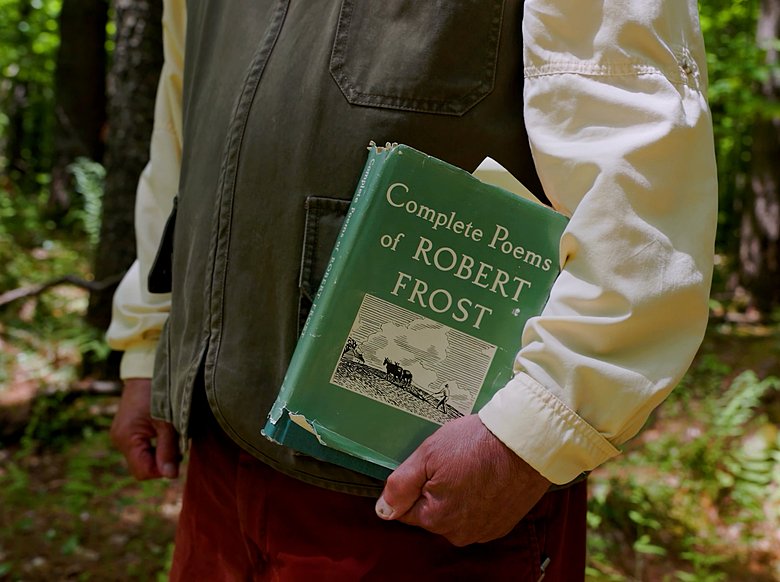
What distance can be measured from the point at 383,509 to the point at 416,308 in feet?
1.00

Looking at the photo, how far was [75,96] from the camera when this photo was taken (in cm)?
795

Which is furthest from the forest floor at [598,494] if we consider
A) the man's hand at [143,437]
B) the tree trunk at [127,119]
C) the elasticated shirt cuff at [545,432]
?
the elasticated shirt cuff at [545,432]

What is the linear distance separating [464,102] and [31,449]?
3671mm

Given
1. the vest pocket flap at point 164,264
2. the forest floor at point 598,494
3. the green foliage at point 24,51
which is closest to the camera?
the vest pocket flap at point 164,264

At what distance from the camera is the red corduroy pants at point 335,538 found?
1.25 meters

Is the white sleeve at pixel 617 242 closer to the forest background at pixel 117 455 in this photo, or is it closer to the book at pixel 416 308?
the book at pixel 416 308

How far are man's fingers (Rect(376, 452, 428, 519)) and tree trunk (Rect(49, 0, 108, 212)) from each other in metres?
7.57

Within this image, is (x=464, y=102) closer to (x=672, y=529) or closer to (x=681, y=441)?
(x=672, y=529)

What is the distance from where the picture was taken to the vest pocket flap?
5.48ft

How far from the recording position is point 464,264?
1146mm

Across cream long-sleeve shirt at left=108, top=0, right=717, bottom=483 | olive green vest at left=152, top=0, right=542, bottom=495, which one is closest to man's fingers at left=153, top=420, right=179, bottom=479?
olive green vest at left=152, top=0, right=542, bottom=495

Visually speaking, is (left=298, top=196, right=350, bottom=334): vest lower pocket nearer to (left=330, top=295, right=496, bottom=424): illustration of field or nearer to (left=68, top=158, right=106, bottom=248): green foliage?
(left=330, top=295, right=496, bottom=424): illustration of field

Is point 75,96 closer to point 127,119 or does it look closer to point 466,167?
point 127,119

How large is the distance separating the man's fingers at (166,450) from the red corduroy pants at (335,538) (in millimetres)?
213
